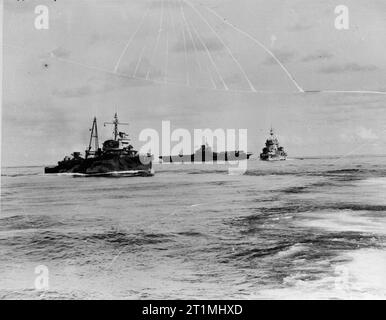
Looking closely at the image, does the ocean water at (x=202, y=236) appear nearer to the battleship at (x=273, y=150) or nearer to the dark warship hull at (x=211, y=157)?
the dark warship hull at (x=211, y=157)

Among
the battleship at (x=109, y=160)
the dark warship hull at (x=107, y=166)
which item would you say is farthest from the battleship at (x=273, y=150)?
the dark warship hull at (x=107, y=166)

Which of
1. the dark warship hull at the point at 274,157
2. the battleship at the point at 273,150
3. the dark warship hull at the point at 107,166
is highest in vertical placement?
the battleship at the point at 273,150

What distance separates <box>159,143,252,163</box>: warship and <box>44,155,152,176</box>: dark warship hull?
576 millimetres

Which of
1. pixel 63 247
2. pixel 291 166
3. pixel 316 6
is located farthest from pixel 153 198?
pixel 316 6

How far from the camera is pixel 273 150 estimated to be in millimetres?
5500

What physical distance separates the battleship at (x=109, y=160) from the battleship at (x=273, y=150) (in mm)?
1378

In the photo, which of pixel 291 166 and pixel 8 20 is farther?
pixel 291 166

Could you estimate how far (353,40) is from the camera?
4598mm

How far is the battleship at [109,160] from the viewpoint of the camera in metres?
5.18

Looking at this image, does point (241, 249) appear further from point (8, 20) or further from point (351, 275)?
point (8, 20)

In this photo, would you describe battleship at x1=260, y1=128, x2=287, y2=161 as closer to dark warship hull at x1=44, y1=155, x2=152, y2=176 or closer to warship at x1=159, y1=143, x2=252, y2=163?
warship at x1=159, y1=143, x2=252, y2=163

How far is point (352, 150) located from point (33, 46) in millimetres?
3739

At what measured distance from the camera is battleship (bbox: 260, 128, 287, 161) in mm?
4949

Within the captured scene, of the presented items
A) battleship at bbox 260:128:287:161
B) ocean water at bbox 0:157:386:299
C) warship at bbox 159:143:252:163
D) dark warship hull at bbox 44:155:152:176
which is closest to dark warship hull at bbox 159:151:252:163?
warship at bbox 159:143:252:163
